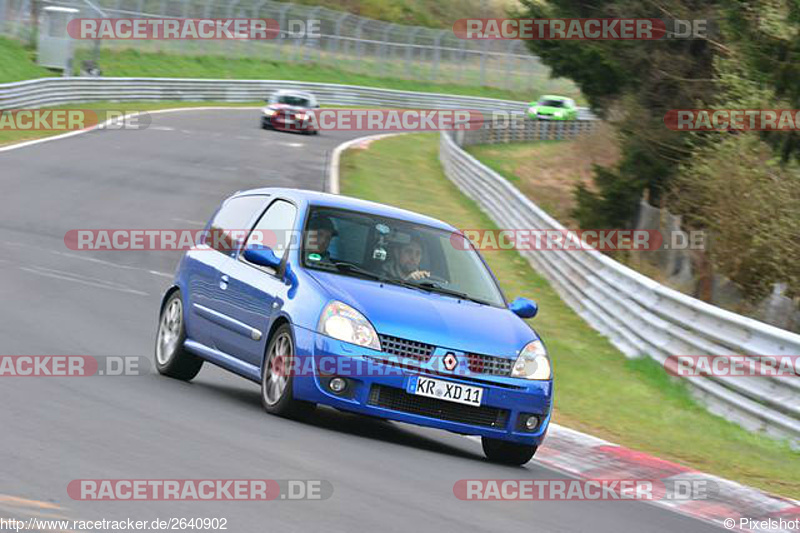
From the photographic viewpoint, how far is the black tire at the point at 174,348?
11453 millimetres

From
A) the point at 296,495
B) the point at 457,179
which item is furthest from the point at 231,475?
the point at 457,179

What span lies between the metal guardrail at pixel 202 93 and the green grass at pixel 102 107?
27cm

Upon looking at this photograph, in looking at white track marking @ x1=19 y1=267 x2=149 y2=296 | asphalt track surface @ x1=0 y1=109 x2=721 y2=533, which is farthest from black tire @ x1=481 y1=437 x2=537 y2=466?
white track marking @ x1=19 y1=267 x2=149 y2=296

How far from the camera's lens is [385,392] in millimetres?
9352

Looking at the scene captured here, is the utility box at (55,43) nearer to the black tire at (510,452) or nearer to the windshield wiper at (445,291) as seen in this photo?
the windshield wiper at (445,291)

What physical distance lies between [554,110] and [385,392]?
5814 cm

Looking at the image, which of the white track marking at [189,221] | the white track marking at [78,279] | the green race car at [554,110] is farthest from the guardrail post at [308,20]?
the white track marking at [78,279]

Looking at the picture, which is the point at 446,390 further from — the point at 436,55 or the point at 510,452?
the point at 436,55

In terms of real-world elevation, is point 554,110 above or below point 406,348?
below

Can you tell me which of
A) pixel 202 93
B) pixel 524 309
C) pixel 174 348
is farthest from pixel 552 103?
pixel 524 309

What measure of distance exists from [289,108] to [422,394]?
4015 cm

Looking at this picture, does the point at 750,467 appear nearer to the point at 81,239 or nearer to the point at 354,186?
the point at 81,239

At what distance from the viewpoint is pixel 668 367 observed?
1541 cm

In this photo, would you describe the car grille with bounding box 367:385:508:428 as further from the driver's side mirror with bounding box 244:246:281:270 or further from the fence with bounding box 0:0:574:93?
the fence with bounding box 0:0:574:93
